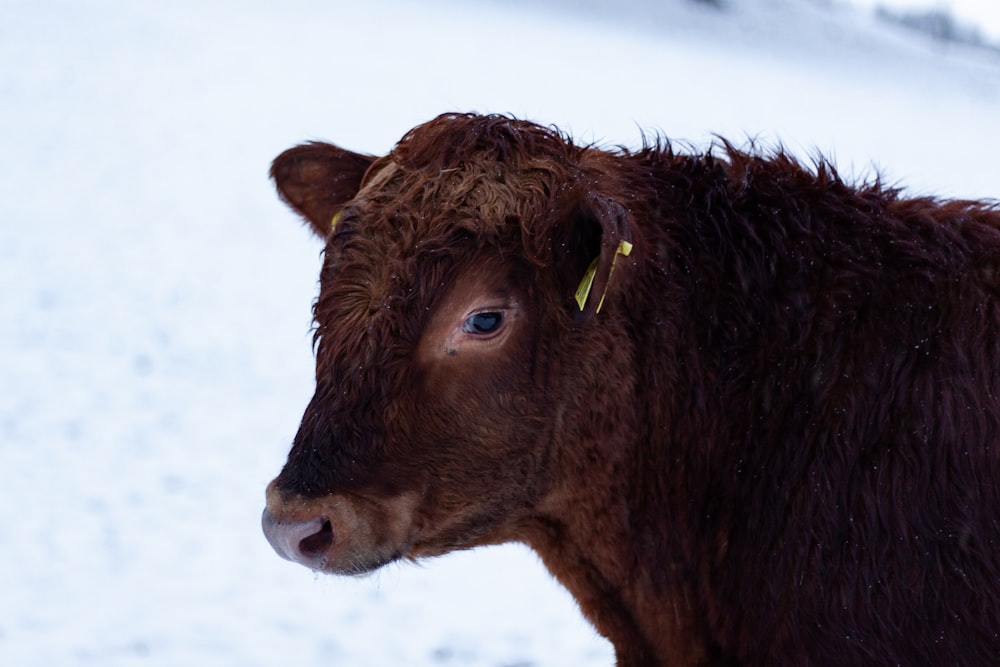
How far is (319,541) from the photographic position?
252 centimetres

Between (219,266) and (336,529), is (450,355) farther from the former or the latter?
(219,266)

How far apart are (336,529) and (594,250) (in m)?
1.02

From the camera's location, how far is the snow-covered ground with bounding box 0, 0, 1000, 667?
525 centimetres

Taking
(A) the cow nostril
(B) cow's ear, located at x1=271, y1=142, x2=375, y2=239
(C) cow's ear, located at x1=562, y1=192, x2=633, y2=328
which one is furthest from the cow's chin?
(B) cow's ear, located at x1=271, y1=142, x2=375, y2=239

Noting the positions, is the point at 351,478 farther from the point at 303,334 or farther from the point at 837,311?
the point at 303,334

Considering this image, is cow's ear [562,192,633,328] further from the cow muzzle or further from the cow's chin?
the cow muzzle

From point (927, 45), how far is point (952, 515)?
167 feet

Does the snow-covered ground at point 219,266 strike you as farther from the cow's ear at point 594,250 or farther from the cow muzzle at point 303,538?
the cow muzzle at point 303,538

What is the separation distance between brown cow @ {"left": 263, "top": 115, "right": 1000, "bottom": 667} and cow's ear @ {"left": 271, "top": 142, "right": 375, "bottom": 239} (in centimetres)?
53

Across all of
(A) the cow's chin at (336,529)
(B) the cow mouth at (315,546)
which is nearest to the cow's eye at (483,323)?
(A) the cow's chin at (336,529)

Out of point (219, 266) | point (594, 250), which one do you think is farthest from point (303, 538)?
point (219, 266)

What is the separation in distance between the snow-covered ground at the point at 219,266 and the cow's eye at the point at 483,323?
118 cm

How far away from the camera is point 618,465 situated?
9.07 feet

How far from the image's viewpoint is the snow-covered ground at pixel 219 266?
5.25m
